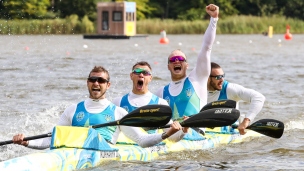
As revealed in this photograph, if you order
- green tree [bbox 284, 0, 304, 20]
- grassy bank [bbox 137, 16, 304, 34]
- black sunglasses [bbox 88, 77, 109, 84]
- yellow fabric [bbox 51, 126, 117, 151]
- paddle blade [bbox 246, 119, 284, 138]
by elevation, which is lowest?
grassy bank [bbox 137, 16, 304, 34]

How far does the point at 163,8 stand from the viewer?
210 ft

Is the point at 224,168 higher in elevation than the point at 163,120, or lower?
lower

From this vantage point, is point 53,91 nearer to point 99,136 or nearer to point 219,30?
point 99,136

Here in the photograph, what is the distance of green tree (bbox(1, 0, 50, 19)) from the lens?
167 ft

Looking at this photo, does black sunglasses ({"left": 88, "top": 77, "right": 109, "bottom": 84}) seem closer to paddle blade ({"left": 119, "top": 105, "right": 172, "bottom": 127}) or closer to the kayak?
paddle blade ({"left": 119, "top": 105, "right": 172, "bottom": 127})

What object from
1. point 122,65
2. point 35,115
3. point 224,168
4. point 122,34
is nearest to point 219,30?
point 122,34

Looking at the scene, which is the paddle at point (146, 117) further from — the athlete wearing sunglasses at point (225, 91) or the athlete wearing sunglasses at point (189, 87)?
the athlete wearing sunglasses at point (225, 91)

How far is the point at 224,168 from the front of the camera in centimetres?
843

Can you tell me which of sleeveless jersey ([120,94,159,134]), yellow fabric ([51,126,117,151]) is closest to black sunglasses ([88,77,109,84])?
yellow fabric ([51,126,117,151])

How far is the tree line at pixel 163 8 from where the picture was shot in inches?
2062

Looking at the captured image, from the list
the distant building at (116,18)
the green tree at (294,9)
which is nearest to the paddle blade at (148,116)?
the distant building at (116,18)

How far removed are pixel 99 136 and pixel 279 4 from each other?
6126 centimetres

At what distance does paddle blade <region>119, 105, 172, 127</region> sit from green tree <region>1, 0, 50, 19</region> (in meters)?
42.4

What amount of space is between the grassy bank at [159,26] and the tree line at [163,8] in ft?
5.84
